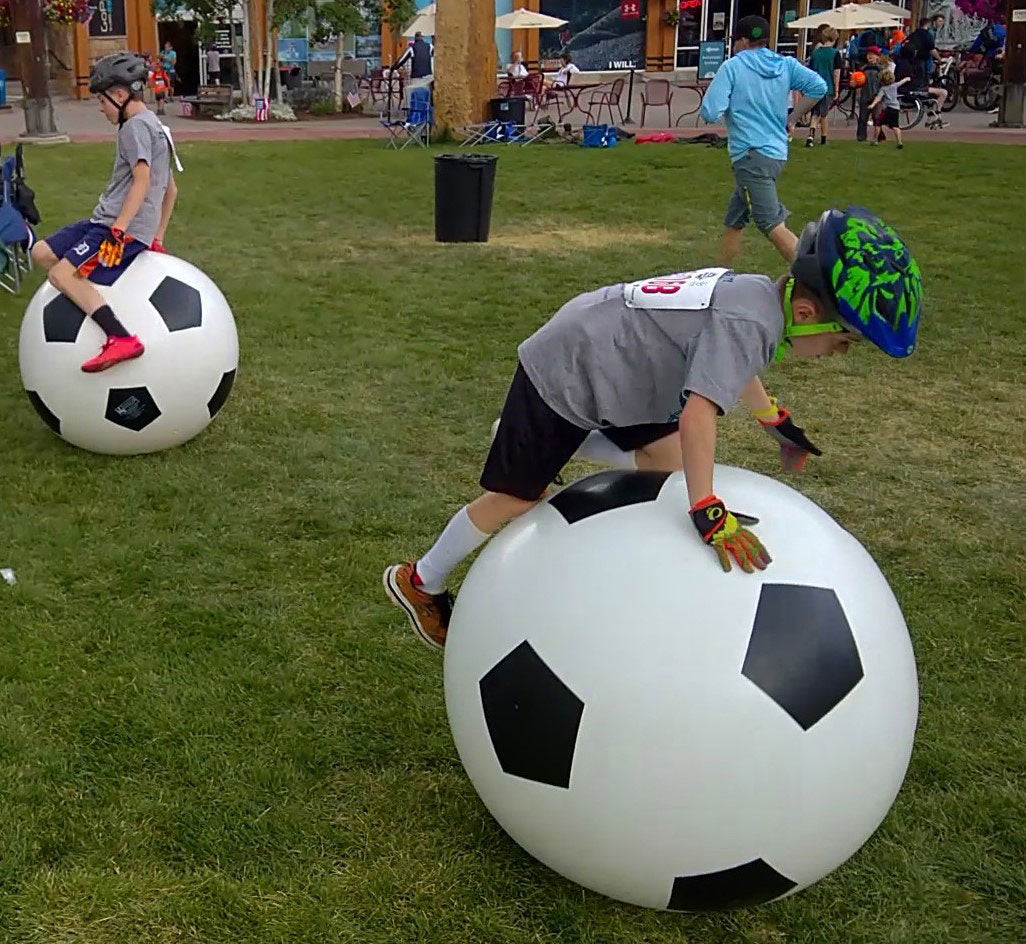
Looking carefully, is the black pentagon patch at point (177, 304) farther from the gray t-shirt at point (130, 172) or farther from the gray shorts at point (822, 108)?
the gray shorts at point (822, 108)

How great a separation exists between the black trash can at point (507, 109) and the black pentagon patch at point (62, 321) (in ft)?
54.0

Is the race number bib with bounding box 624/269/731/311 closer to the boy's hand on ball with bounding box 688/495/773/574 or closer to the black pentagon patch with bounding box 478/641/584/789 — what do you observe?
the boy's hand on ball with bounding box 688/495/773/574

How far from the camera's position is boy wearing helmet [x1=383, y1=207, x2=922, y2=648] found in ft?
9.12

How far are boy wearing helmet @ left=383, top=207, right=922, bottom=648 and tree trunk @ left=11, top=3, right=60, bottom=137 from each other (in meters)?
19.3

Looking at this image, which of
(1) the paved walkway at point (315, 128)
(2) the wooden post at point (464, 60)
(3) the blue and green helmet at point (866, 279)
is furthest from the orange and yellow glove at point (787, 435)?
(1) the paved walkway at point (315, 128)

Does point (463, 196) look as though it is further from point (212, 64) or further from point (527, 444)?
point (212, 64)

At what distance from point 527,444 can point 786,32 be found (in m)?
37.2

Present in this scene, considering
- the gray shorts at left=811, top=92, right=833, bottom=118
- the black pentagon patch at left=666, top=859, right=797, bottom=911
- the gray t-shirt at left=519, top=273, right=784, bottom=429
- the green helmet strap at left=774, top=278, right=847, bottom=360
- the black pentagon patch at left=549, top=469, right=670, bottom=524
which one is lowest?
→ the black pentagon patch at left=666, top=859, right=797, bottom=911

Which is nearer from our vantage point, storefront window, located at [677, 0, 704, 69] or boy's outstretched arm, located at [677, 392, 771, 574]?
boy's outstretched arm, located at [677, 392, 771, 574]

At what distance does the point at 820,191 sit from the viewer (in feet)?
46.9

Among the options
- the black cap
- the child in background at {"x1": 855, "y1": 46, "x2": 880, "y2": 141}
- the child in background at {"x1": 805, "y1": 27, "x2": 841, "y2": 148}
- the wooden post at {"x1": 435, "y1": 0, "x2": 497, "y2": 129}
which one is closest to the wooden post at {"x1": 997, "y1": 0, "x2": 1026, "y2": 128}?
the child in background at {"x1": 855, "y1": 46, "x2": 880, "y2": 141}

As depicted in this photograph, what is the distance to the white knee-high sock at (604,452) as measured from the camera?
11.6 feet

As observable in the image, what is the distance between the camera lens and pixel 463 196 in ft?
37.4

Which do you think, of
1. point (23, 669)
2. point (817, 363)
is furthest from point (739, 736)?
point (817, 363)
